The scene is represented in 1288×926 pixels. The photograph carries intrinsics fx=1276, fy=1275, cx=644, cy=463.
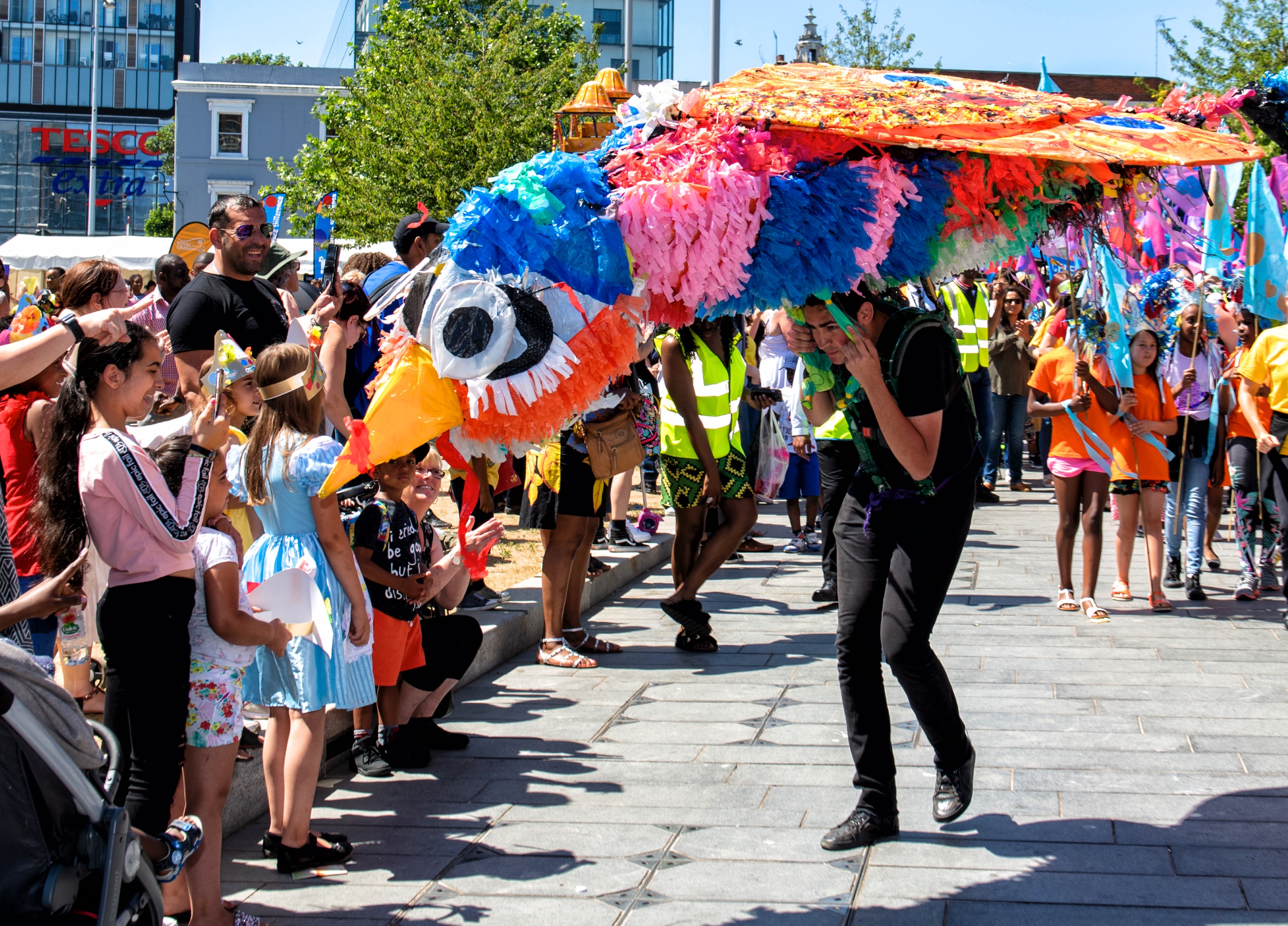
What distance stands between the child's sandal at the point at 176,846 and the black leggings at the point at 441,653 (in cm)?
202

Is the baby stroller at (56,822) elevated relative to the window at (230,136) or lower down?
lower down

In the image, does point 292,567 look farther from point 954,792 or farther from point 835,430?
point 835,430

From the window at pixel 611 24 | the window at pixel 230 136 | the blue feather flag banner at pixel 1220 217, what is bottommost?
the blue feather flag banner at pixel 1220 217

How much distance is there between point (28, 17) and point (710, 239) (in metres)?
81.3

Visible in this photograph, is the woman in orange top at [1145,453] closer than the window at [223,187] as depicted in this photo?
Yes

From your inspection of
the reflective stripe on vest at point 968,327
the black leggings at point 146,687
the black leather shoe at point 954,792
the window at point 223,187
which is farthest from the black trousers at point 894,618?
the window at point 223,187

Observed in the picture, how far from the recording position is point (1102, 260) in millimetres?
3877

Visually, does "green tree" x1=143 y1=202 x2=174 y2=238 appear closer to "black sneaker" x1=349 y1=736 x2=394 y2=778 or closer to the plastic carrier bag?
the plastic carrier bag

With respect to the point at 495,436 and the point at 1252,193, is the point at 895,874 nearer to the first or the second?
the point at 495,436

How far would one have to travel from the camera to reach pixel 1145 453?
24.5 ft

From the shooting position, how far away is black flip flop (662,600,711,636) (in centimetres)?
653

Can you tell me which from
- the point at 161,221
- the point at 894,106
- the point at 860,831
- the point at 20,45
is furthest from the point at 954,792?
the point at 20,45

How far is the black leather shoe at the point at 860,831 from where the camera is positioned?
383cm

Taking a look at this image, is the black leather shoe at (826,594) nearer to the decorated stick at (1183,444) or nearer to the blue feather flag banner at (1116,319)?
the blue feather flag banner at (1116,319)
